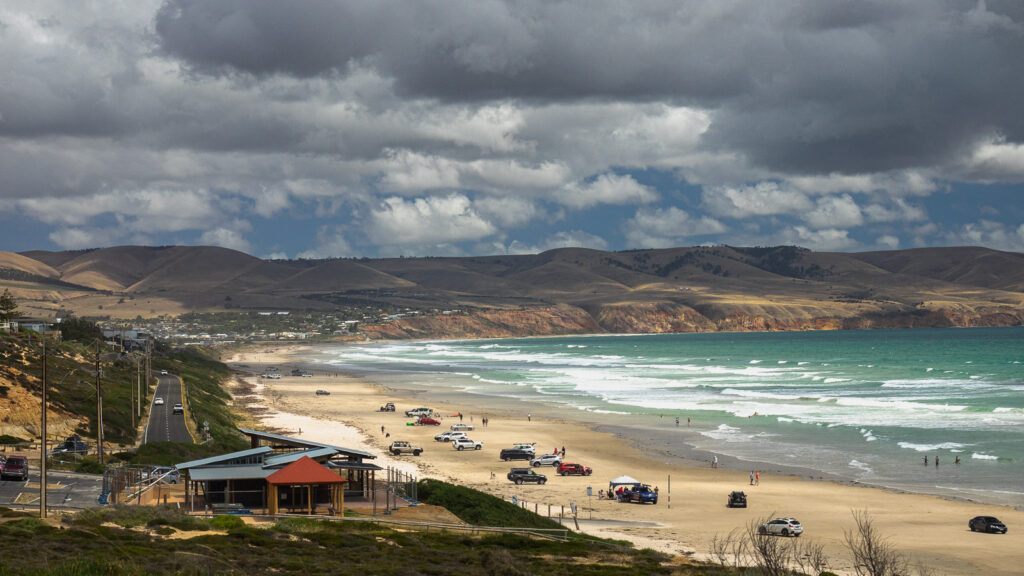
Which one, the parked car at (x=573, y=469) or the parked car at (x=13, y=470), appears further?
the parked car at (x=573, y=469)

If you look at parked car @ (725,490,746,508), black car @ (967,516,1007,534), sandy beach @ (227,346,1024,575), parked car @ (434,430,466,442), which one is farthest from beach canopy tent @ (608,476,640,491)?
parked car @ (434,430,466,442)

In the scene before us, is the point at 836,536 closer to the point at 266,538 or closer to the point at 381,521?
the point at 381,521

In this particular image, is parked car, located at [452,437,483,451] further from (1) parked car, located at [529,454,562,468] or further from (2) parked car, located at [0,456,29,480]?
(2) parked car, located at [0,456,29,480]

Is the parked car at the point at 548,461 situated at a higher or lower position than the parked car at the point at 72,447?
lower

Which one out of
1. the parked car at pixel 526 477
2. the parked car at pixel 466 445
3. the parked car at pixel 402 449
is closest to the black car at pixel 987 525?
the parked car at pixel 526 477

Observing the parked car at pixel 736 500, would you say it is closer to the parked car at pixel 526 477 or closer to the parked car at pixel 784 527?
the parked car at pixel 784 527

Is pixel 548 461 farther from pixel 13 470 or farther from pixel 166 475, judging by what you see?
pixel 13 470
